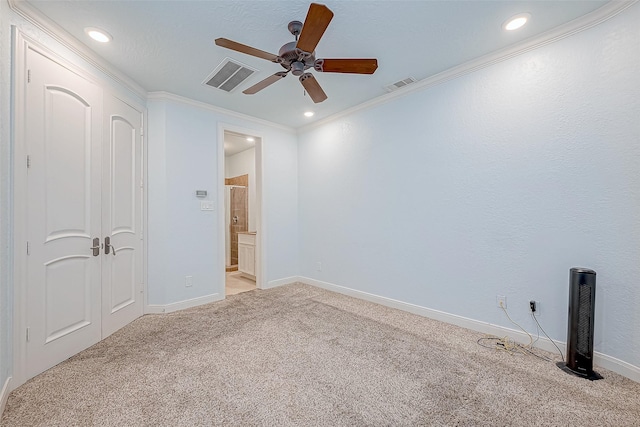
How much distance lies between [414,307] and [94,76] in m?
4.18

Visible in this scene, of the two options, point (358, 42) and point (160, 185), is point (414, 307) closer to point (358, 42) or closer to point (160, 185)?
point (358, 42)

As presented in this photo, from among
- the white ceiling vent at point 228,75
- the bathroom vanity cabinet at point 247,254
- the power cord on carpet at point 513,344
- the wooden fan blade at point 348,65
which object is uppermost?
the white ceiling vent at point 228,75

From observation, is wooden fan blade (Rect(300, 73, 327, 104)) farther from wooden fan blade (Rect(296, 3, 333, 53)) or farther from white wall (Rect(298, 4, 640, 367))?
white wall (Rect(298, 4, 640, 367))

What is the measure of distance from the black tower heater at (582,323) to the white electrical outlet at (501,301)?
538 mm

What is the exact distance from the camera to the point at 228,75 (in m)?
2.93

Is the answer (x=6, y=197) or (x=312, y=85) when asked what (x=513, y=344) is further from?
(x=6, y=197)

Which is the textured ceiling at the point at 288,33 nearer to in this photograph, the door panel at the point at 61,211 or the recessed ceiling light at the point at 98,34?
the recessed ceiling light at the point at 98,34

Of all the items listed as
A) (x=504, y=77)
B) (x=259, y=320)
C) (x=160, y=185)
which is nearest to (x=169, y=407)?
(x=259, y=320)

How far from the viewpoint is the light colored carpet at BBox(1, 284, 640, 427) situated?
1621 millimetres

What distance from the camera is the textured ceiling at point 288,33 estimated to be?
1997 millimetres

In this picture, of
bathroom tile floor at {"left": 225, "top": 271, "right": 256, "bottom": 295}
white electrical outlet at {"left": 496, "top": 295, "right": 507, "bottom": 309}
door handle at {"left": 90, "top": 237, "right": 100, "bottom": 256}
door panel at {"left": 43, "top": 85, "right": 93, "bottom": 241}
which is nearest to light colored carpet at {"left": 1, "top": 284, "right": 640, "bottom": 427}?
white electrical outlet at {"left": 496, "top": 295, "right": 507, "bottom": 309}

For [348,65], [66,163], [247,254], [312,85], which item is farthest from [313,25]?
[247,254]

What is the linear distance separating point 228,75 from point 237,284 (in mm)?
3368

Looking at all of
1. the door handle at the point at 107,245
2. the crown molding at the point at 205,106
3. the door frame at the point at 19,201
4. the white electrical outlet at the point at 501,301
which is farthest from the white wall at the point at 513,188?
the door frame at the point at 19,201
